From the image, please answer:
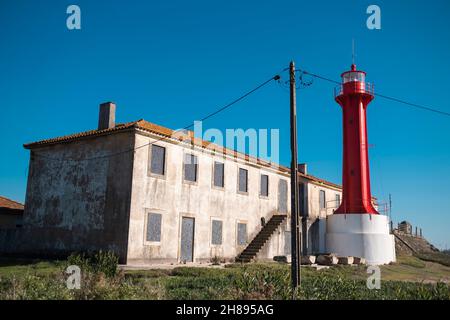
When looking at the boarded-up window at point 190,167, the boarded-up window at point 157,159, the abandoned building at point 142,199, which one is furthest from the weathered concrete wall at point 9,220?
the boarded-up window at point 190,167

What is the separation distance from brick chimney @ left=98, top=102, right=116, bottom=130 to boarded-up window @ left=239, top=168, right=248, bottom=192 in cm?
783

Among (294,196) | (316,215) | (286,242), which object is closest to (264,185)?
(286,242)

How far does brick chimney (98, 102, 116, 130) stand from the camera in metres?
21.0

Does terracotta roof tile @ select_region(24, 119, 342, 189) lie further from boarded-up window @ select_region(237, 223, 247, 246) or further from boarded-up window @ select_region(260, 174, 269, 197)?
boarded-up window @ select_region(237, 223, 247, 246)

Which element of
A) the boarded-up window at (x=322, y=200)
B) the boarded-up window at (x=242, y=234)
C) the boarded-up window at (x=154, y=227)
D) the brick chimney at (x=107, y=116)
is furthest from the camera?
the boarded-up window at (x=322, y=200)

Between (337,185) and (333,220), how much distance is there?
7.48m

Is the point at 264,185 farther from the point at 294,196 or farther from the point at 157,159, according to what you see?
the point at 294,196

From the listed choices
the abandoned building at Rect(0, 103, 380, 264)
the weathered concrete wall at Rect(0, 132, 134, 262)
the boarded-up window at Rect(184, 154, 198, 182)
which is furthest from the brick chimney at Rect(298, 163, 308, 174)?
the weathered concrete wall at Rect(0, 132, 134, 262)

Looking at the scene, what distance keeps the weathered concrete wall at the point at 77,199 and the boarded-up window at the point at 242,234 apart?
798cm

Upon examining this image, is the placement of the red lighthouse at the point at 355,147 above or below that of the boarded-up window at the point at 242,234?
above

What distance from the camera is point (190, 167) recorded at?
2159 centimetres

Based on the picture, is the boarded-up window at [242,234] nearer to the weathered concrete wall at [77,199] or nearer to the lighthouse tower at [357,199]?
the lighthouse tower at [357,199]

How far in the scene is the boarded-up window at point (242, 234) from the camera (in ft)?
79.3
